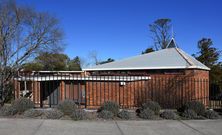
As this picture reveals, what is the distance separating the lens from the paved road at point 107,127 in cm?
849

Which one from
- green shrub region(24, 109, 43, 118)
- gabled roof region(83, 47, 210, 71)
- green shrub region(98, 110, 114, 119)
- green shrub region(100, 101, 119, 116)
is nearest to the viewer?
green shrub region(24, 109, 43, 118)

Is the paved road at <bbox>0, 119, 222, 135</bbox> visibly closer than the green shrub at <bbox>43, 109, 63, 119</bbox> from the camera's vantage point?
Yes

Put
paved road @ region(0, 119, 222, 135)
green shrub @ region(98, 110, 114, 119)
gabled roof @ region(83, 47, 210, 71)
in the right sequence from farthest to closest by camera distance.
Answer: gabled roof @ region(83, 47, 210, 71) < green shrub @ region(98, 110, 114, 119) < paved road @ region(0, 119, 222, 135)

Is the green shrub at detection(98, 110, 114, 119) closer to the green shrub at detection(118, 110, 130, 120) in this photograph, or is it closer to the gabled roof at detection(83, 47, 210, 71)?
the green shrub at detection(118, 110, 130, 120)

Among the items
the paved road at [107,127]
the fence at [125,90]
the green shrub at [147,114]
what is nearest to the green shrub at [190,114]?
the paved road at [107,127]

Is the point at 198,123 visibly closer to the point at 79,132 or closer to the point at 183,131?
the point at 183,131

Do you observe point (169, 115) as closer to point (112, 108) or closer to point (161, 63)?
point (112, 108)

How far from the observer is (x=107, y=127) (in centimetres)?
930

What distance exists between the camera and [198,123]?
1027 centimetres

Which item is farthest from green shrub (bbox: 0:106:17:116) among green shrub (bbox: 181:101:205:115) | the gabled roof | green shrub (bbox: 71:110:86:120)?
the gabled roof

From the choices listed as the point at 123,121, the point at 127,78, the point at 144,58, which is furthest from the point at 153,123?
the point at 144,58

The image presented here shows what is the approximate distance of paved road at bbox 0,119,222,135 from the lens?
849cm

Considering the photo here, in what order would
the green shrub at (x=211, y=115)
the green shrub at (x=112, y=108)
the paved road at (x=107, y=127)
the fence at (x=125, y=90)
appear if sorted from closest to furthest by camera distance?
1. the paved road at (x=107, y=127)
2. the green shrub at (x=112, y=108)
3. the green shrub at (x=211, y=115)
4. the fence at (x=125, y=90)

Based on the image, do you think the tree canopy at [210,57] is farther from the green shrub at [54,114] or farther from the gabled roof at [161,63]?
the green shrub at [54,114]
